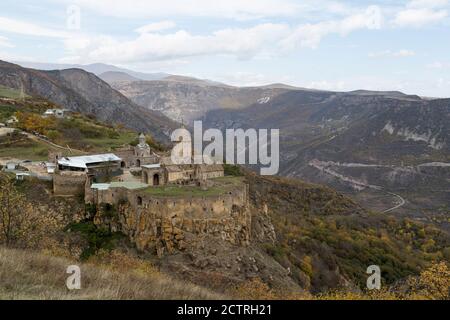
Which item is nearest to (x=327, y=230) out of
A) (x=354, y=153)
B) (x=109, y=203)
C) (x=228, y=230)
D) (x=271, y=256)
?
Answer: (x=271, y=256)

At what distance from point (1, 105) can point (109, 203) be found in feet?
137

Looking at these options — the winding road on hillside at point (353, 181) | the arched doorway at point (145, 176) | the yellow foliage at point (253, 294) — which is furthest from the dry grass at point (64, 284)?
the winding road on hillside at point (353, 181)

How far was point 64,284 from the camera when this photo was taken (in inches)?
418

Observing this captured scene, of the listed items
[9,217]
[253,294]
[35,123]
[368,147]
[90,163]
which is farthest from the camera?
[368,147]

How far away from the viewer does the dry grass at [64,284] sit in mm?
9562

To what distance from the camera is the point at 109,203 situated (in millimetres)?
29094

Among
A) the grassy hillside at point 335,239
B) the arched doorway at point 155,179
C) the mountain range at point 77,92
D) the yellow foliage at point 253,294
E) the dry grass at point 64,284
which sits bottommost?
the grassy hillside at point 335,239

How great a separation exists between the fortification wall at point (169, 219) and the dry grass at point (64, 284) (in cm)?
1496

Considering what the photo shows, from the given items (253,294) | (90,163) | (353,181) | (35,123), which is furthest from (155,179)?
(353,181)

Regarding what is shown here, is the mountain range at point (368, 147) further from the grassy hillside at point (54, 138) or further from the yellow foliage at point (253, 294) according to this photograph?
the yellow foliage at point (253, 294)

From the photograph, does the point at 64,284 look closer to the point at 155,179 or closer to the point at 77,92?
the point at 155,179

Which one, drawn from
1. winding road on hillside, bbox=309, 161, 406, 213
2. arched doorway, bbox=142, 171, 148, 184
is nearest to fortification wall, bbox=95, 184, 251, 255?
arched doorway, bbox=142, 171, 148, 184

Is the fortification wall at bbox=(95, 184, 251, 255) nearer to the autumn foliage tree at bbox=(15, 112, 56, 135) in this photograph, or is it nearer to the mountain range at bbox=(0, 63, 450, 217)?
the autumn foliage tree at bbox=(15, 112, 56, 135)

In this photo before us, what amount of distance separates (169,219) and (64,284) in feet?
54.5
